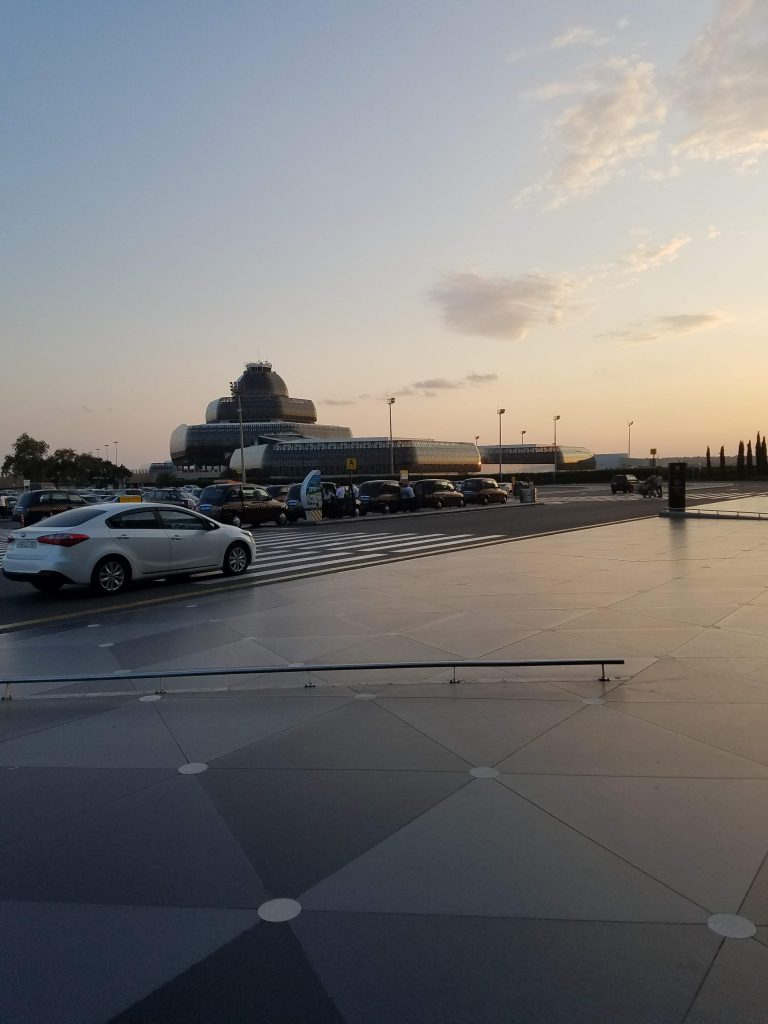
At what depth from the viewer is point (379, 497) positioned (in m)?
36.9

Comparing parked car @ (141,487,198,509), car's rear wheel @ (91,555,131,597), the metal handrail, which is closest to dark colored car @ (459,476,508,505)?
parked car @ (141,487,198,509)

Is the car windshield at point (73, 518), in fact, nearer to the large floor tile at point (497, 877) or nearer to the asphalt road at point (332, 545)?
the asphalt road at point (332, 545)

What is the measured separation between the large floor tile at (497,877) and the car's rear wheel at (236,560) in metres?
11.4

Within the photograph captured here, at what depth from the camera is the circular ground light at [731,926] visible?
2961 mm

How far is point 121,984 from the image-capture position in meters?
2.76

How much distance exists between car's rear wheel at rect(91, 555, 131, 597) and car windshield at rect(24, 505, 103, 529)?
0.76 meters

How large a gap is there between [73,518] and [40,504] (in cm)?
1891

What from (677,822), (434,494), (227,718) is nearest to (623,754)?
(677,822)

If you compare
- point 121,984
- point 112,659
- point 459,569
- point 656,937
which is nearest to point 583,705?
point 656,937

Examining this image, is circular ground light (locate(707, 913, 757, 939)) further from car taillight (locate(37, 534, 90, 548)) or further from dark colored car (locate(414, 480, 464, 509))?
dark colored car (locate(414, 480, 464, 509))

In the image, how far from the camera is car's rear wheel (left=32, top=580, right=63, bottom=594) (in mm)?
12455

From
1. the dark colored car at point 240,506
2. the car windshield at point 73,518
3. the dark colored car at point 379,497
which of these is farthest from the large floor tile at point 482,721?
the dark colored car at point 379,497

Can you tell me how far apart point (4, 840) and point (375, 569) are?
39.0ft

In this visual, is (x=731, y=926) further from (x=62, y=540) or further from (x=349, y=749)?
(x=62, y=540)
